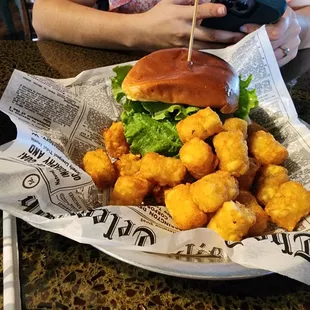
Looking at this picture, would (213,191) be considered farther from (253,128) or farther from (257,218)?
(253,128)

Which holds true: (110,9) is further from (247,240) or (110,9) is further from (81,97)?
(247,240)

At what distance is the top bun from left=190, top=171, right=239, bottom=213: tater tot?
19 centimetres

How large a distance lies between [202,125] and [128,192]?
0.61ft

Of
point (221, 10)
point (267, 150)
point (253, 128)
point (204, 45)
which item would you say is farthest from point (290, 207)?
point (204, 45)

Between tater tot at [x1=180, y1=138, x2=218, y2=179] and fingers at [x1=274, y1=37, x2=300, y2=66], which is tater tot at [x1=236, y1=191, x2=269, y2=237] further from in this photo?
fingers at [x1=274, y1=37, x2=300, y2=66]

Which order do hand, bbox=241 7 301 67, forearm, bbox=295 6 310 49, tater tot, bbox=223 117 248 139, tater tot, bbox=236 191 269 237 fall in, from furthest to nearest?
forearm, bbox=295 6 310 49 < hand, bbox=241 7 301 67 < tater tot, bbox=223 117 248 139 < tater tot, bbox=236 191 269 237

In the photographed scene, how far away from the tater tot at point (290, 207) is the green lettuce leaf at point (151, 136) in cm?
23

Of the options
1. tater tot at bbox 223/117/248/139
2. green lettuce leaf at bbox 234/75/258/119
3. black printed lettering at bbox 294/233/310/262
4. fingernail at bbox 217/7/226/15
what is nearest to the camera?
black printed lettering at bbox 294/233/310/262

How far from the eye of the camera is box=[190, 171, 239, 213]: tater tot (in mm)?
734

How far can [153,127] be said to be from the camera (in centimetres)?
95

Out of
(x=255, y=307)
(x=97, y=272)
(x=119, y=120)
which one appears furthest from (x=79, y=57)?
(x=255, y=307)

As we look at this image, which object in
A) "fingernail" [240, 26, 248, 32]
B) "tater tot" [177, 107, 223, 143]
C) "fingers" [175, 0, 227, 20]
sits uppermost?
"fingers" [175, 0, 227, 20]

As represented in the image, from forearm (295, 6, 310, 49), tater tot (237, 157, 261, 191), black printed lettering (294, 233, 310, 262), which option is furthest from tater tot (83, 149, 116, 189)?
forearm (295, 6, 310, 49)

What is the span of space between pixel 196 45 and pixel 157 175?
25.9 inches
